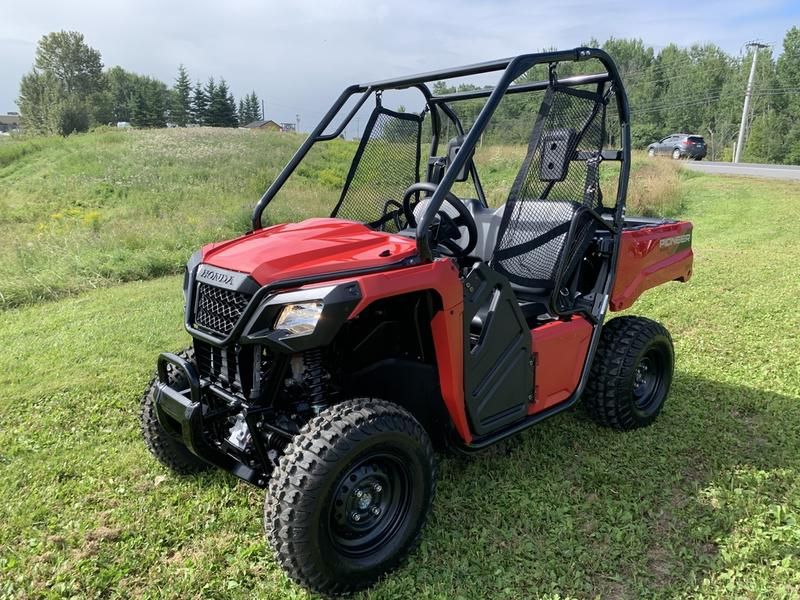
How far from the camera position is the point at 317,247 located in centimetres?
261

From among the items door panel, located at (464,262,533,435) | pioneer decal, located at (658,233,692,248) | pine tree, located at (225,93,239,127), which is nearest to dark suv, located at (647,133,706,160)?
pioneer decal, located at (658,233,692,248)

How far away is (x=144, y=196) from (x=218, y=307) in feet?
52.8

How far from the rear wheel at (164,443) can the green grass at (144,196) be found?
2.02m

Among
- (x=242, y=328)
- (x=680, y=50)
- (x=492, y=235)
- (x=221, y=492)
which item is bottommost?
(x=221, y=492)

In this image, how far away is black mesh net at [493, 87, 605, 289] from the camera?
10.2 feet

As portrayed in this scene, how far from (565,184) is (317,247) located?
60.4 inches

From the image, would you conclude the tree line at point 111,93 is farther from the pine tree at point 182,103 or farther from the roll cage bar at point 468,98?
the roll cage bar at point 468,98

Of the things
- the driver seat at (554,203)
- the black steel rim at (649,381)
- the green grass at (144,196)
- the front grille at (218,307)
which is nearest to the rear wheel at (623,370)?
the black steel rim at (649,381)

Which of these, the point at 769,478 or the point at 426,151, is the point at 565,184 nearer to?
the point at 426,151

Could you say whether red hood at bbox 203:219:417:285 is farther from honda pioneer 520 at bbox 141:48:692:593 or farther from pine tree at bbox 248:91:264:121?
pine tree at bbox 248:91:264:121

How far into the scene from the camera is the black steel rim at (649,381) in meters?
3.94

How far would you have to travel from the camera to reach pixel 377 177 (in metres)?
3.83

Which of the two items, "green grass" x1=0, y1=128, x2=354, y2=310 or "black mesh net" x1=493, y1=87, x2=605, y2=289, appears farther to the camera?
"green grass" x1=0, y1=128, x2=354, y2=310

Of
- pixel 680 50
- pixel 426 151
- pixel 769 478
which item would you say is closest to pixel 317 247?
pixel 426 151
